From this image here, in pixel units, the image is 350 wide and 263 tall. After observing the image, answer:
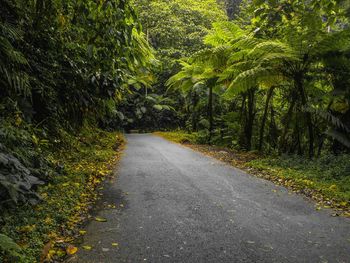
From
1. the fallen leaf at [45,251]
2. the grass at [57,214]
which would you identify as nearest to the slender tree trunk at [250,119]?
the grass at [57,214]

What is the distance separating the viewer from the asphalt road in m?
3.38

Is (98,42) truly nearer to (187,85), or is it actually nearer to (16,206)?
(16,206)

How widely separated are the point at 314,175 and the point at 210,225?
3632 mm

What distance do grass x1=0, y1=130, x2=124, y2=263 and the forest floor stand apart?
342cm

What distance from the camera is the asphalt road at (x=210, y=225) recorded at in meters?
3.38

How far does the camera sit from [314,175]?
6855mm

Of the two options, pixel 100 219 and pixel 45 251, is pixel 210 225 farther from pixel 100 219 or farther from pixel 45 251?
pixel 45 251

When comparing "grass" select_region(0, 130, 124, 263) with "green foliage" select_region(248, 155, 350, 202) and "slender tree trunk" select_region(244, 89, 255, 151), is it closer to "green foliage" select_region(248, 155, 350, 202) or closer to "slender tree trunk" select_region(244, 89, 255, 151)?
"green foliage" select_region(248, 155, 350, 202)

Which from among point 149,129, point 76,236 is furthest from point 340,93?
point 149,129

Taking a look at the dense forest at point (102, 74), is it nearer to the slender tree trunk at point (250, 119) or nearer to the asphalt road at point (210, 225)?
the slender tree trunk at point (250, 119)

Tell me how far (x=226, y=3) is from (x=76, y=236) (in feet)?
109

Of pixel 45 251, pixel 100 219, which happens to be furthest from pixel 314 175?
pixel 45 251

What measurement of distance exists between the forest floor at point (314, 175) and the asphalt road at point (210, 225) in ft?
1.02

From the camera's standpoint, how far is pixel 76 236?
368cm
